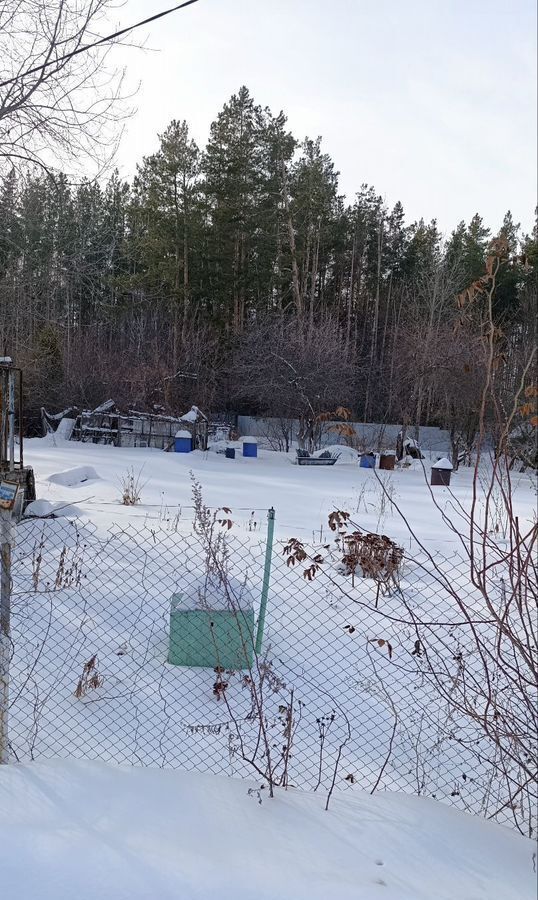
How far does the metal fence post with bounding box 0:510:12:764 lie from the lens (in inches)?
102

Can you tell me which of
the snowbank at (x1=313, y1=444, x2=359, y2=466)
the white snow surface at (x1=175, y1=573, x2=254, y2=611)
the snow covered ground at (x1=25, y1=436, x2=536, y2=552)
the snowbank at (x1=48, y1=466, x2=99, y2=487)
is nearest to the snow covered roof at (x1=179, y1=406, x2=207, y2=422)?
the snow covered ground at (x1=25, y1=436, x2=536, y2=552)

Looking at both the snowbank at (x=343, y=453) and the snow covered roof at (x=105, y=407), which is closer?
the snowbank at (x=343, y=453)

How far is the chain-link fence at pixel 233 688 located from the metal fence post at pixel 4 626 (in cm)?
18

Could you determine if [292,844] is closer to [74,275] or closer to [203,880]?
[203,880]

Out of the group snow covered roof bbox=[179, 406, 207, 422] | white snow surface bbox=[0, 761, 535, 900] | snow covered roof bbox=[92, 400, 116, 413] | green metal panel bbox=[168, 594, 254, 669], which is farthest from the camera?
snow covered roof bbox=[92, 400, 116, 413]

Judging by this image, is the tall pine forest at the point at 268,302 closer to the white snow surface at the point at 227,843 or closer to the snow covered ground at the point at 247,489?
the snow covered ground at the point at 247,489

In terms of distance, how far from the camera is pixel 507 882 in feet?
6.31

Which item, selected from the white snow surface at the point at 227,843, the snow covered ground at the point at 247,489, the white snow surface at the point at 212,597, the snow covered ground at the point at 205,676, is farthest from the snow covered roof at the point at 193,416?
the white snow surface at the point at 227,843

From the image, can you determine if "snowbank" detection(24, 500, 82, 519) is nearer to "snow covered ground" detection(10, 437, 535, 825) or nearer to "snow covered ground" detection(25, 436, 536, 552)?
"snow covered ground" detection(10, 437, 535, 825)

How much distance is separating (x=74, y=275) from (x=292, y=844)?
6132 millimetres

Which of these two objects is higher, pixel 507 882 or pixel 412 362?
pixel 412 362

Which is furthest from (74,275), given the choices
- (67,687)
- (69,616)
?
(67,687)

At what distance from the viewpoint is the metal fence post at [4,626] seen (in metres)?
2.58

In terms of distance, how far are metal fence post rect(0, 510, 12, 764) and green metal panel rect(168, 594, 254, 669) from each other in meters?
1.37
